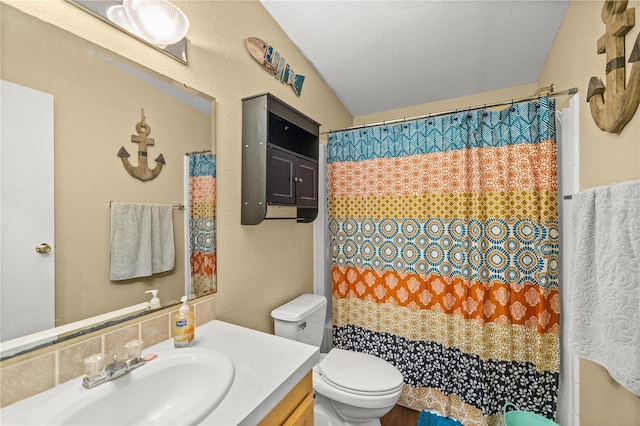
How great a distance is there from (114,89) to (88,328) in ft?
2.49

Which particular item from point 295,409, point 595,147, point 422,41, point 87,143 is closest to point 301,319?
point 295,409

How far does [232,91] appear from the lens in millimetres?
1319

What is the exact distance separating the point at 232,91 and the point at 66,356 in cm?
120

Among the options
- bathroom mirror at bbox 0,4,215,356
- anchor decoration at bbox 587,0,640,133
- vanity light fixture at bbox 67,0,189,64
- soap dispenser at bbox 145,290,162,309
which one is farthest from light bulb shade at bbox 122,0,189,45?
anchor decoration at bbox 587,0,640,133

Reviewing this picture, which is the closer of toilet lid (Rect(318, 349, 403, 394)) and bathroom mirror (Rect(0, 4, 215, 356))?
bathroom mirror (Rect(0, 4, 215, 356))

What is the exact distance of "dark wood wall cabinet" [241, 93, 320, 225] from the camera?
1.31 m

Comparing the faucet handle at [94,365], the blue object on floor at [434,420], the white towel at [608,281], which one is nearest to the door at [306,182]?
the faucet handle at [94,365]

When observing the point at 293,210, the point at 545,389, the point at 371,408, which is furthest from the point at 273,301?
the point at 545,389

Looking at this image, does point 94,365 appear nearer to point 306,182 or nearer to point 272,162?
point 272,162

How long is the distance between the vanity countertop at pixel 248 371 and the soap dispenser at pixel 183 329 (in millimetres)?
34

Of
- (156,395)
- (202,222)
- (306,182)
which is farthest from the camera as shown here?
(306,182)

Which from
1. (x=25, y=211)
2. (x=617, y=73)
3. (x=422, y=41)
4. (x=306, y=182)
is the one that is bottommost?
(x=25, y=211)

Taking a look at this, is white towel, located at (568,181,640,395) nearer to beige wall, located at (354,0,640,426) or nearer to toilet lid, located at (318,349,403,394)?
beige wall, located at (354,0,640,426)

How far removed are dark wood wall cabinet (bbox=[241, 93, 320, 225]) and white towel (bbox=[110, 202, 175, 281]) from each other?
1.29 feet
